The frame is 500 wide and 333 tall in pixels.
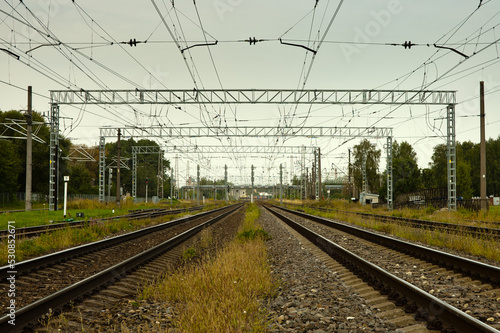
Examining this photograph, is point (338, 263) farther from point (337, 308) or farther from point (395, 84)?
point (395, 84)

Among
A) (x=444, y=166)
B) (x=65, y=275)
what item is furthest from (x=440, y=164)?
(x=65, y=275)

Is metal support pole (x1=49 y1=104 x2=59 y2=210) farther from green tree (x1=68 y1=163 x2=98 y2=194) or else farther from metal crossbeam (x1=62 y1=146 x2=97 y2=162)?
green tree (x1=68 y1=163 x2=98 y2=194)

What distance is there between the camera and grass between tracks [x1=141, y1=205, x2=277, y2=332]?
17.1 ft

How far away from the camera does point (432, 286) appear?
24.9 ft

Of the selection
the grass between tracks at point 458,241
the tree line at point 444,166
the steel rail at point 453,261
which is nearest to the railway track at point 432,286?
the steel rail at point 453,261

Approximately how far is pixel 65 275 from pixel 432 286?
25.0ft

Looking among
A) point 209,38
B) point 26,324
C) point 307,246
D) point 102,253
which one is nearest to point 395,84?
point 209,38

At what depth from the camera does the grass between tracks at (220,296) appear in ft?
17.1

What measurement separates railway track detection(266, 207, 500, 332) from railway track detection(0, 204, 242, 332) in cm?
485

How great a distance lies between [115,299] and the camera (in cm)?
731

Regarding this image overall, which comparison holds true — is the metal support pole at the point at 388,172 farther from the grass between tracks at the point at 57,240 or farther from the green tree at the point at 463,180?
the green tree at the point at 463,180

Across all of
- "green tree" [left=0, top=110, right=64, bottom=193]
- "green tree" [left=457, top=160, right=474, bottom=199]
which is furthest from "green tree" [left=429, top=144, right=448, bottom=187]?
"green tree" [left=0, top=110, right=64, bottom=193]

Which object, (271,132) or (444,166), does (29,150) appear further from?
(444,166)

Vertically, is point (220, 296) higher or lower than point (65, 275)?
higher
